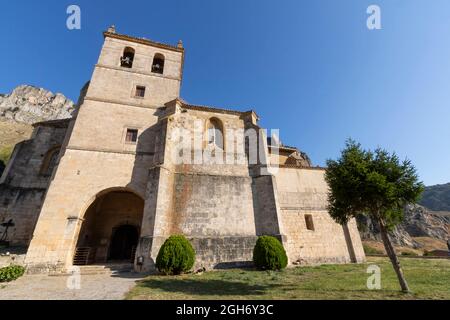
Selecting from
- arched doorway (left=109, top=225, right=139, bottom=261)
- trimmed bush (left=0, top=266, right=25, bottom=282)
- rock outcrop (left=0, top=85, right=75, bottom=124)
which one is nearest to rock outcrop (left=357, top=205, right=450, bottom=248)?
arched doorway (left=109, top=225, right=139, bottom=261)

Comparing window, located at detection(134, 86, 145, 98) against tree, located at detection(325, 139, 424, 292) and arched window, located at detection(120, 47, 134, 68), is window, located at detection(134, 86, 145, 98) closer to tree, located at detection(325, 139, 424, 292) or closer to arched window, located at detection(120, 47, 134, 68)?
arched window, located at detection(120, 47, 134, 68)

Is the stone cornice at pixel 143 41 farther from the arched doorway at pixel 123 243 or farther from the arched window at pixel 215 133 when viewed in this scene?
the arched doorway at pixel 123 243

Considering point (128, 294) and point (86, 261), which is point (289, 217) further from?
point (86, 261)

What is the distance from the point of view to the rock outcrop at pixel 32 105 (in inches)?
2537

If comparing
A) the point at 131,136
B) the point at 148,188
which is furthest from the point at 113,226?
the point at 131,136

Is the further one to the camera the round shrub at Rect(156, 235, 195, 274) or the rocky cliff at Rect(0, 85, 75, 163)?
the rocky cliff at Rect(0, 85, 75, 163)

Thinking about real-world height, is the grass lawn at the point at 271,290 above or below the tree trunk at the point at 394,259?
below

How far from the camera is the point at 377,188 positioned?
6.79 metres

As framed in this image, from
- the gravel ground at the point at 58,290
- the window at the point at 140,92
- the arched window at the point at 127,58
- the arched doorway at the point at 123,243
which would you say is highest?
the arched window at the point at 127,58

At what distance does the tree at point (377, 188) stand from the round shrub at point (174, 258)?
6456mm

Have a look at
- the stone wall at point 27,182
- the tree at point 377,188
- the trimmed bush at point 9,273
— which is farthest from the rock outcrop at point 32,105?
the tree at point 377,188

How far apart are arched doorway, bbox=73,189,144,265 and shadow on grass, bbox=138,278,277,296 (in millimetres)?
7612

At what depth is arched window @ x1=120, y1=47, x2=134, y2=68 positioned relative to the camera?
58.7 ft
